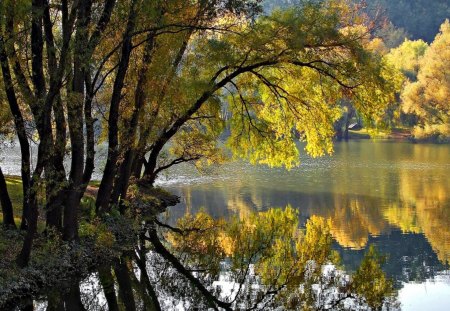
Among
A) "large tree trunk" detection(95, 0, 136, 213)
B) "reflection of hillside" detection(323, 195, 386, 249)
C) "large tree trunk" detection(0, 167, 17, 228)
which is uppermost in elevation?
"large tree trunk" detection(95, 0, 136, 213)

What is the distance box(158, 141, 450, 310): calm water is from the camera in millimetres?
18047

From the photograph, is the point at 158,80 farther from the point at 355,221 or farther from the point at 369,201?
the point at 369,201

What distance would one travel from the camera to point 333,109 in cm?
2706

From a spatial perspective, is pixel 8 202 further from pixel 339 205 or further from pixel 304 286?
pixel 339 205

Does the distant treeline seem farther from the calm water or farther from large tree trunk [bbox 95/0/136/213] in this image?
large tree trunk [bbox 95/0/136/213]

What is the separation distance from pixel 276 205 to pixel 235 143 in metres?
3.93

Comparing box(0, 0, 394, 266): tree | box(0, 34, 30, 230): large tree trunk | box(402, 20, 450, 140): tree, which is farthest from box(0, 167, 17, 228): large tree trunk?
box(402, 20, 450, 140): tree

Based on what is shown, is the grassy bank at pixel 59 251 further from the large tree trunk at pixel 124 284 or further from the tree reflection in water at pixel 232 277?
the large tree trunk at pixel 124 284

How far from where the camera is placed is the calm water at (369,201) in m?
18.0

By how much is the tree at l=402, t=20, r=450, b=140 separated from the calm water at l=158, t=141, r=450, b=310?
10.8 meters

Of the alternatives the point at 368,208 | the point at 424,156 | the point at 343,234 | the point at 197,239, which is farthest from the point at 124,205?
the point at 424,156

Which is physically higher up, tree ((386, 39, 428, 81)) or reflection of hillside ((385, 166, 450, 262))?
tree ((386, 39, 428, 81))

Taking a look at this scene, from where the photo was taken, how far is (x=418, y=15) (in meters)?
138

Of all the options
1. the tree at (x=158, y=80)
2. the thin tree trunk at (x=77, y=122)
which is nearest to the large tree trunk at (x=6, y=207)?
the tree at (x=158, y=80)
